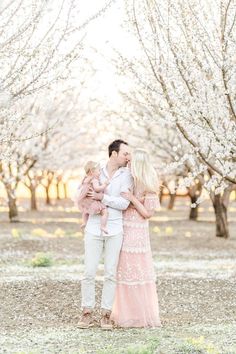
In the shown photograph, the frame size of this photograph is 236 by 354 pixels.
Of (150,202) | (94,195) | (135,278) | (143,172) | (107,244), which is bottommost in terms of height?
(135,278)

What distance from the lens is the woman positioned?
29.9 feet

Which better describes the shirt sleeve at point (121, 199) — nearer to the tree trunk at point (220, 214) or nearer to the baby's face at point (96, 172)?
the baby's face at point (96, 172)

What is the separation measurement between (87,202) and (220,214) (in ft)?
45.5

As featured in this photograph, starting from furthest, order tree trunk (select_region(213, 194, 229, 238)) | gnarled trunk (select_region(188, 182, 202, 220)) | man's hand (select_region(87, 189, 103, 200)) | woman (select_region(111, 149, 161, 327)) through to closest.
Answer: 1. gnarled trunk (select_region(188, 182, 202, 220))
2. tree trunk (select_region(213, 194, 229, 238))
3. woman (select_region(111, 149, 161, 327))
4. man's hand (select_region(87, 189, 103, 200))

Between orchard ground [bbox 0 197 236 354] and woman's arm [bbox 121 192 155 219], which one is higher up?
woman's arm [bbox 121 192 155 219]

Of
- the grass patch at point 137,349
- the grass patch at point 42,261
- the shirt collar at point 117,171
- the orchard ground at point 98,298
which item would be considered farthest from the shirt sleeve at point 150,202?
the grass patch at point 42,261

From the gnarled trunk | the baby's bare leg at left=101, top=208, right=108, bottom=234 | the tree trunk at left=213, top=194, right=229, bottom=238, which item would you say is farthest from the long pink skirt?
the gnarled trunk

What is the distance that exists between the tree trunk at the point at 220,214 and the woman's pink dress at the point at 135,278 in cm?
1320

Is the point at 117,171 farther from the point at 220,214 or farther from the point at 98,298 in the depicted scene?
the point at 220,214

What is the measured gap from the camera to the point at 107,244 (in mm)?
8984

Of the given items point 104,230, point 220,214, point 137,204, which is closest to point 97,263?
point 104,230

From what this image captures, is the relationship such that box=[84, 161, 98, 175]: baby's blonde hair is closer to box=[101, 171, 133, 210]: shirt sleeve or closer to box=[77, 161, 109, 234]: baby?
box=[77, 161, 109, 234]: baby

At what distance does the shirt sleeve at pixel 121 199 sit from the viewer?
8.95 m

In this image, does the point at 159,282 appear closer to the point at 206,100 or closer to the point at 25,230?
the point at 206,100
